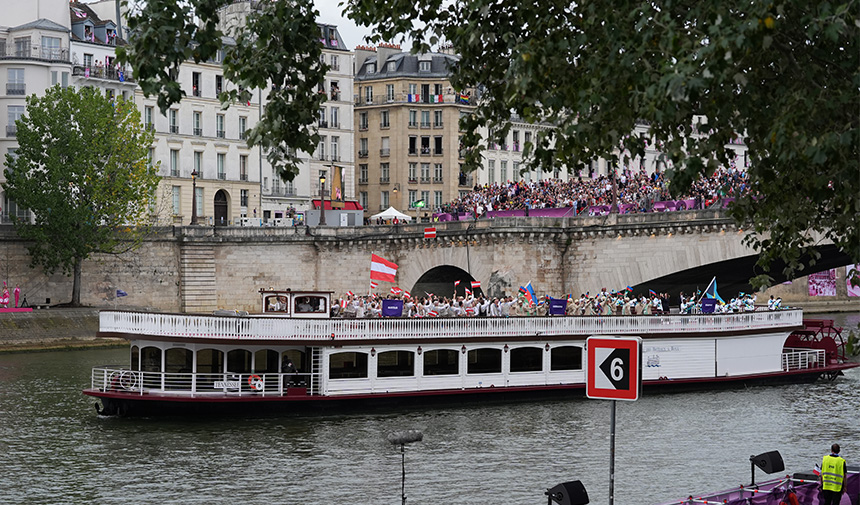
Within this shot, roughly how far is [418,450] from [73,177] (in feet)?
115

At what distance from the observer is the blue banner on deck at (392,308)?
118 feet

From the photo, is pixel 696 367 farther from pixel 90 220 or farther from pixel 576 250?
pixel 90 220

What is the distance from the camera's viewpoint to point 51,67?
6638cm

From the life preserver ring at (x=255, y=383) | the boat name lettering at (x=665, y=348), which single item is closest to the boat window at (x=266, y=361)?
the life preserver ring at (x=255, y=383)

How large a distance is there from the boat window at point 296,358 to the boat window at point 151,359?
3.37m

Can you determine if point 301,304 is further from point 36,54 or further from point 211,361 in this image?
point 36,54

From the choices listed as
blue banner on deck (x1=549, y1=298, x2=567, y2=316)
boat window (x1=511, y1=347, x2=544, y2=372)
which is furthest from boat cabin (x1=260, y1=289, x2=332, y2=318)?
blue banner on deck (x1=549, y1=298, x2=567, y2=316)

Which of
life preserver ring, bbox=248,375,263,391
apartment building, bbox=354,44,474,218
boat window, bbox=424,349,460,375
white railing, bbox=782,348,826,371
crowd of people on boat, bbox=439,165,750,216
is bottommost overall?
white railing, bbox=782,348,826,371

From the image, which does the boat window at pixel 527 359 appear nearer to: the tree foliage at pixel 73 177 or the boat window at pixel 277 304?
the boat window at pixel 277 304

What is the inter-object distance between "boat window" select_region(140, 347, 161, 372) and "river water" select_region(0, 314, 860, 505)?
1.43m

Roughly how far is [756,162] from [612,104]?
2126 millimetres

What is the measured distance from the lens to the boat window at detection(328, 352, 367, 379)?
34656 mm

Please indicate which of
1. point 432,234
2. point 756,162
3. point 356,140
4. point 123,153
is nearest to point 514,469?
point 756,162

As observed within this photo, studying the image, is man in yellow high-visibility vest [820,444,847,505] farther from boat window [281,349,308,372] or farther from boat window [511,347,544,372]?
boat window [511,347,544,372]
